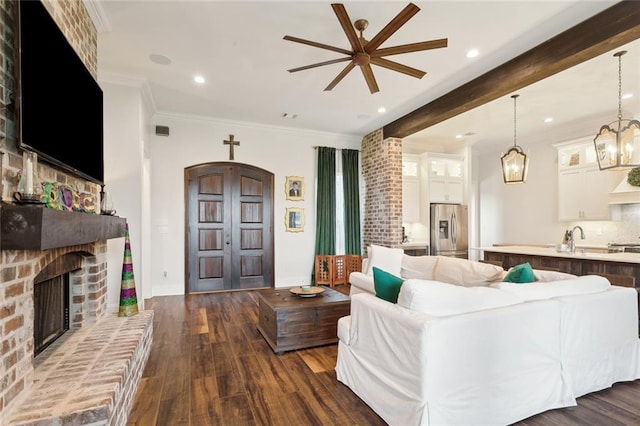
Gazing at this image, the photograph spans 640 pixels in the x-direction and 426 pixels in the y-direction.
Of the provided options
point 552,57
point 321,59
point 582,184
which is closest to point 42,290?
point 321,59

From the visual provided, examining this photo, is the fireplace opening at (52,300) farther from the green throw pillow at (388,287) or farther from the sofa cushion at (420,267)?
the sofa cushion at (420,267)

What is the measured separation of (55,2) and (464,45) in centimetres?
340

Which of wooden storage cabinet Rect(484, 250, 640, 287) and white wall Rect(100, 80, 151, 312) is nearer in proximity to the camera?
wooden storage cabinet Rect(484, 250, 640, 287)

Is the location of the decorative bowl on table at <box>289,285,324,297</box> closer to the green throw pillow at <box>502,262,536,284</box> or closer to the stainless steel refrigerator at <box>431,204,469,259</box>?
the green throw pillow at <box>502,262,536,284</box>

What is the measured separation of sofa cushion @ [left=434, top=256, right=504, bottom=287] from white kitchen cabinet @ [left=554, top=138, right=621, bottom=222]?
3.86m

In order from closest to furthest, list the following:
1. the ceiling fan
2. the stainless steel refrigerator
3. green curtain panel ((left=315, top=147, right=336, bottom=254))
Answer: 1. the ceiling fan
2. green curtain panel ((left=315, top=147, right=336, bottom=254))
3. the stainless steel refrigerator

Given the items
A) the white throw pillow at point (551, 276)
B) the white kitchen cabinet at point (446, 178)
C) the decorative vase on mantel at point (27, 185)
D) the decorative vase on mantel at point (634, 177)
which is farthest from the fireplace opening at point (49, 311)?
the decorative vase on mantel at point (634, 177)

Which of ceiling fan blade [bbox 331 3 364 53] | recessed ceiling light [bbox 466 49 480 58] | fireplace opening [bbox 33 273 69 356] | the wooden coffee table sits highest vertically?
recessed ceiling light [bbox 466 49 480 58]

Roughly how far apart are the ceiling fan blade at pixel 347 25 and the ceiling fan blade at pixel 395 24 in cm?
10

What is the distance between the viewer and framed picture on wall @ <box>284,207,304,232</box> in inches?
236

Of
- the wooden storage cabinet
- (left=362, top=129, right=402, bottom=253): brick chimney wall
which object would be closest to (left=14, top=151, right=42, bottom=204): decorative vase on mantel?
(left=362, top=129, right=402, bottom=253): brick chimney wall

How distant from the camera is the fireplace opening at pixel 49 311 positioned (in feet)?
6.58

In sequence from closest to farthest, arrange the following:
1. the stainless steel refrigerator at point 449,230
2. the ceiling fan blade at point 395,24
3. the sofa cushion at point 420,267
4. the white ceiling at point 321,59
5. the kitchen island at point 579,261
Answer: the ceiling fan blade at point 395,24
the white ceiling at point 321,59
the kitchen island at point 579,261
the sofa cushion at point 420,267
the stainless steel refrigerator at point 449,230

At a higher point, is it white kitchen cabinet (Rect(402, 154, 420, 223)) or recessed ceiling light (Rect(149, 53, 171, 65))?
recessed ceiling light (Rect(149, 53, 171, 65))
